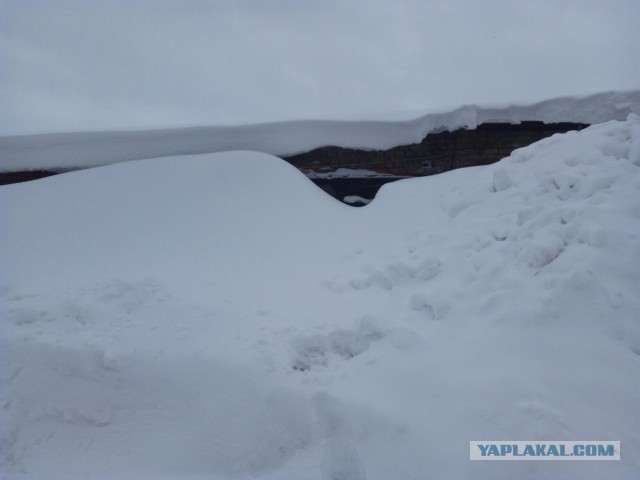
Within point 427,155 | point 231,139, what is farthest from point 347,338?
point 231,139

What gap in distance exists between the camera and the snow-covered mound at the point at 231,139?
188 inches

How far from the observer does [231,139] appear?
5074 mm

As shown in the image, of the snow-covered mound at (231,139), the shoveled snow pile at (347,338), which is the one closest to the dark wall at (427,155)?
the snow-covered mound at (231,139)

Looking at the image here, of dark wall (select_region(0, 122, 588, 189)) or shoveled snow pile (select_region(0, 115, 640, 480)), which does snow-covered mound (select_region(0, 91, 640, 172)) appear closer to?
dark wall (select_region(0, 122, 588, 189))

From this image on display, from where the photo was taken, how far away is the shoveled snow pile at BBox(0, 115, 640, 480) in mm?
1546

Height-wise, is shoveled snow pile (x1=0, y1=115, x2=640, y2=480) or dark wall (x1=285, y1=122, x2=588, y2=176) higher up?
dark wall (x1=285, y1=122, x2=588, y2=176)

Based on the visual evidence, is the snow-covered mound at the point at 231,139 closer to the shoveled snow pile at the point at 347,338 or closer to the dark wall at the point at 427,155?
the dark wall at the point at 427,155

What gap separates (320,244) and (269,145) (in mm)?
2099

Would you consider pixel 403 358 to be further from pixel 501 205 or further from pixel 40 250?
pixel 40 250

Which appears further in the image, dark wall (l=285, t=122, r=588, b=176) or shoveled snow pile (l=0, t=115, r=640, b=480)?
dark wall (l=285, t=122, r=588, b=176)

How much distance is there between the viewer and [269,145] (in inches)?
200

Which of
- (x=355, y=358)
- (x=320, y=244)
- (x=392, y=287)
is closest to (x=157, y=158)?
(x=320, y=244)

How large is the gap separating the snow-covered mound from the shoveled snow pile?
1399 mm

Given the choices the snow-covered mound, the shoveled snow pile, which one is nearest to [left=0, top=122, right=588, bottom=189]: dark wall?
the snow-covered mound
